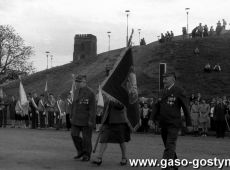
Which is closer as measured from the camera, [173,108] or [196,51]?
[173,108]

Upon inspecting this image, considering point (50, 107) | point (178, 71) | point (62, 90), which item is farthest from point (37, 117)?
point (62, 90)

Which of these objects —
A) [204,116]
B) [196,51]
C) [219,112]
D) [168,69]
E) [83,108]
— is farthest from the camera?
[196,51]

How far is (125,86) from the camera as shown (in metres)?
12.7

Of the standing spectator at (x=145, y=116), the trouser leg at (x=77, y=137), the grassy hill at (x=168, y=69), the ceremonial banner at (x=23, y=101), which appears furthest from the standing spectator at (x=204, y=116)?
the grassy hill at (x=168, y=69)

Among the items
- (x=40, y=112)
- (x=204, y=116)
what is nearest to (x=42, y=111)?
(x=40, y=112)

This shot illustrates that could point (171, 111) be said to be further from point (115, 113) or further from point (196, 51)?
point (196, 51)

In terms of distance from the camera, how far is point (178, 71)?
4731cm

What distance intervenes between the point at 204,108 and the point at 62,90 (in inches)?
1172

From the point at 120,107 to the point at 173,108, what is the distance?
1.96 metres

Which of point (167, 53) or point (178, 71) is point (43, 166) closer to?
point (178, 71)

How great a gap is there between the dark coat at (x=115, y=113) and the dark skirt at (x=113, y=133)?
0.34 ft

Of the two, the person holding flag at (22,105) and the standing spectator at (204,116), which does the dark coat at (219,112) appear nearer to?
the standing spectator at (204,116)

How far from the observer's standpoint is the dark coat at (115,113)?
12086 mm

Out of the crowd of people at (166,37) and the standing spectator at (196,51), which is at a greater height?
the crowd of people at (166,37)
